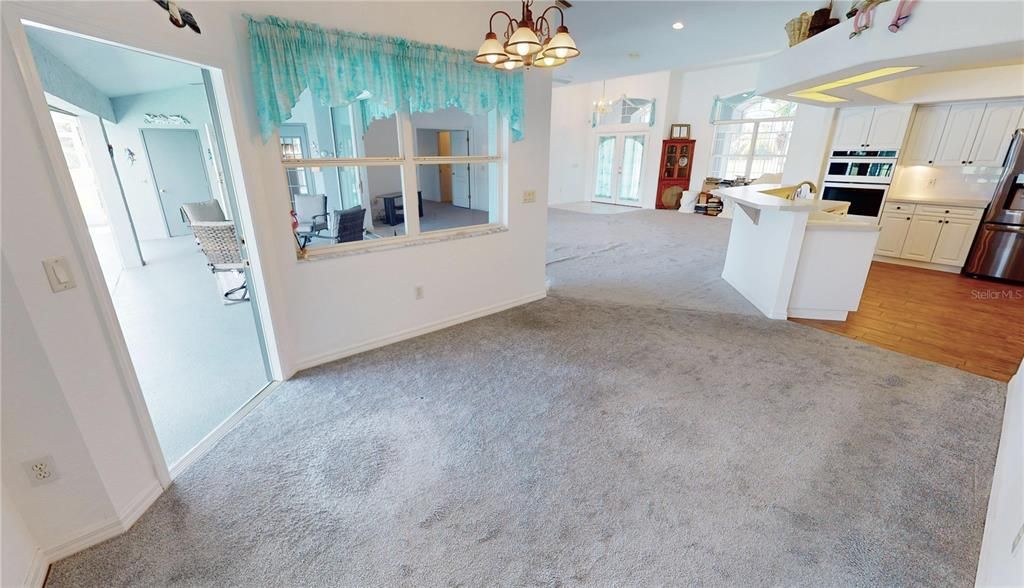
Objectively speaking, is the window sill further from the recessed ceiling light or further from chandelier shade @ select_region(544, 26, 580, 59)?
the recessed ceiling light

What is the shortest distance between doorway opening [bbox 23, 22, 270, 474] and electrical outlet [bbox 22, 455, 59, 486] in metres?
0.53

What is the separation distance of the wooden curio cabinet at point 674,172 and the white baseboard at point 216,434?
977 centimetres

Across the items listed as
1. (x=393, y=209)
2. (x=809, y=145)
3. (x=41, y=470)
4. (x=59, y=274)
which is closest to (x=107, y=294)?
(x=59, y=274)

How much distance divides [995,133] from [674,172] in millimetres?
5601

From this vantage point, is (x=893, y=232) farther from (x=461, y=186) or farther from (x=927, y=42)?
(x=461, y=186)

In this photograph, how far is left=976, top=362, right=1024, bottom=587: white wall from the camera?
1.23 m

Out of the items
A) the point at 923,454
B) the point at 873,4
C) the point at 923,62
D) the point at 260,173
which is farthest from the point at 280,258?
the point at 923,62

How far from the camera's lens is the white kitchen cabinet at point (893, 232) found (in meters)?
5.45

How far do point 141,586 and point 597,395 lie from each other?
2299 mm

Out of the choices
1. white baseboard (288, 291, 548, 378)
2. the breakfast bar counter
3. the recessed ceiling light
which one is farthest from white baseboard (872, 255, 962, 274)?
white baseboard (288, 291, 548, 378)

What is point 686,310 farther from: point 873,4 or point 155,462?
point 155,462

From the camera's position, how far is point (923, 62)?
2754mm

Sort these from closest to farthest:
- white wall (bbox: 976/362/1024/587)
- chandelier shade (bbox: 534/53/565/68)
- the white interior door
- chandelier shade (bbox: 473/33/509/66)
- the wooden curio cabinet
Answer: white wall (bbox: 976/362/1024/587), chandelier shade (bbox: 473/33/509/66), chandelier shade (bbox: 534/53/565/68), the white interior door, the wooden curio cabinet

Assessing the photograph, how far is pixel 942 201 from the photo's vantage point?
5129 mm
